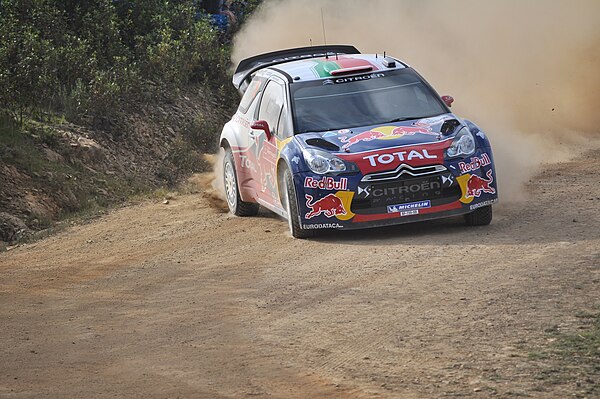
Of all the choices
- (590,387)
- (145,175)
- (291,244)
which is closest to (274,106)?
(291,244)

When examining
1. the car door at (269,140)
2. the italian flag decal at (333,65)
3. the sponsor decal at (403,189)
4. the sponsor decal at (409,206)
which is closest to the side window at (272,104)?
the car door at (269,140)

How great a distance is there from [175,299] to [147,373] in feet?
6.96

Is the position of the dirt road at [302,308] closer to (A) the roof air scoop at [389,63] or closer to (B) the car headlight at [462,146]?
(B) the car headlight at [462,146]

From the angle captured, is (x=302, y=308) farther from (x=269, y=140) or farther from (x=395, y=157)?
(x=269, y=140)

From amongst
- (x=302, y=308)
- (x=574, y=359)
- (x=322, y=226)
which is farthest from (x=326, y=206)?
(x=574, y=359)

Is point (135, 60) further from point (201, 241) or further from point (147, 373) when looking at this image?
point (147, 373)

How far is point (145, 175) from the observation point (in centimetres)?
1686

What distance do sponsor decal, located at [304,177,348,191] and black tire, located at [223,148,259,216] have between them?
2.27 meters

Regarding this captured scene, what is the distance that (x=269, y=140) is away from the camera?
41.1 feet

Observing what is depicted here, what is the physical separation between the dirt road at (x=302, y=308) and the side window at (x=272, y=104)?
1119 millimetres

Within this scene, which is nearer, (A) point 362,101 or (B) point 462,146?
(B) point 462,146

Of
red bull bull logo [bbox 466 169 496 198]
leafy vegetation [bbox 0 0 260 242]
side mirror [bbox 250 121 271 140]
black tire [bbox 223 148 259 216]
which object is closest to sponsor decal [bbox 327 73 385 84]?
side mirror [bbox 250 121 271 140]

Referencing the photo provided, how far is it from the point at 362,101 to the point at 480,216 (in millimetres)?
1780

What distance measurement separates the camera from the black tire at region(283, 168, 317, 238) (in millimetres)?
11594
